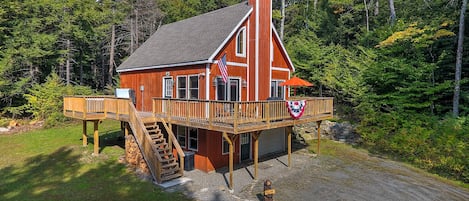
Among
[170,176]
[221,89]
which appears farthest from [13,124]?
[221,89]

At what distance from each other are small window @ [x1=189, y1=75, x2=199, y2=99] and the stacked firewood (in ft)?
11.4

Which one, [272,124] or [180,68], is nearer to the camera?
[272,124]

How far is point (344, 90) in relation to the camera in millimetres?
20703

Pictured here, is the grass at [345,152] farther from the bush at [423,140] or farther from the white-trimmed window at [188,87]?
the white-trimmed window at [188,87]

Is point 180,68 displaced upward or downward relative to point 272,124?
→ upward

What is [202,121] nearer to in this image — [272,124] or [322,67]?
[272,124]

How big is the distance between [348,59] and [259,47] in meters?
11.9

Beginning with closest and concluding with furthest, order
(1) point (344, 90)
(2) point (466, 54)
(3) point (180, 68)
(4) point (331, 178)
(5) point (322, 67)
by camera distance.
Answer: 1. (4) point (331, 178)
2. (3) point (180, 68)
3. (2) point (466, 54)
4. (1) point (344, 90)
5. (5) point (322, 67)

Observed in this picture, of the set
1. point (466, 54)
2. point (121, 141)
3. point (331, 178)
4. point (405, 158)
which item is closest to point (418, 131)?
point (405, 158)

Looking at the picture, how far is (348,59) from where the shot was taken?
22359 millimetres

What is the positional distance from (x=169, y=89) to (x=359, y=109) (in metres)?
13.7

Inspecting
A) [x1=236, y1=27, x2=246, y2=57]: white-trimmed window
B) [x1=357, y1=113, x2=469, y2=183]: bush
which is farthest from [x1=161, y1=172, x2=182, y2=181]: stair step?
[x1=357, y1=113, x2=469, y2=183]: bush

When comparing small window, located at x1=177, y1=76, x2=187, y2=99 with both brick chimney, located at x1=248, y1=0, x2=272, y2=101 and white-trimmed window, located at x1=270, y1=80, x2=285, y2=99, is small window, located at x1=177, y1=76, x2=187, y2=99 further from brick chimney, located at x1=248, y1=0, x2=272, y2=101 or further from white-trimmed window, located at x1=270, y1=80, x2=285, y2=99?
white-trimmed window, located at x1=270, y1=80, x2=285, y2=99

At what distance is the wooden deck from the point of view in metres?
9.95
